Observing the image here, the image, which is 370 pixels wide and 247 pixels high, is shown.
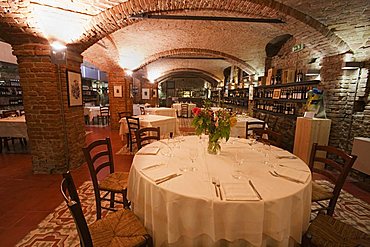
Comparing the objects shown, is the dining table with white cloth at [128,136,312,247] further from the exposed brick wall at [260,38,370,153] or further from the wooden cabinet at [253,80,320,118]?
the wooden cabinet at [253,80,320,118]

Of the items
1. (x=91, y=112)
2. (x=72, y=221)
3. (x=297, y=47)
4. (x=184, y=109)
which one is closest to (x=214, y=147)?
Answer: (x=72, y=221)

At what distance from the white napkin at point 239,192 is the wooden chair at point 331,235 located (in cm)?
49

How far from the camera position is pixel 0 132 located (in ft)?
15.8

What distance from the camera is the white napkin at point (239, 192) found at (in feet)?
4.04

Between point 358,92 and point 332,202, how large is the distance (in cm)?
306

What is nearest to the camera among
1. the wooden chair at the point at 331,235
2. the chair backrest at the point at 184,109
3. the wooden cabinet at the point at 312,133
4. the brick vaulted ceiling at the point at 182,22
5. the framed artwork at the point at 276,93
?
the wooden chair at the point at 331,235

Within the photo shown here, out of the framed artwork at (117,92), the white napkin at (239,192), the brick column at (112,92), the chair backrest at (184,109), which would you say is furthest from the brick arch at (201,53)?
the white napkin at (239,192)

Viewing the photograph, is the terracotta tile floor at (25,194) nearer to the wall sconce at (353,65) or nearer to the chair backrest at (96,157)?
the chair backrest at (96,157)

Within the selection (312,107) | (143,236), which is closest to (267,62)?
(312,107)

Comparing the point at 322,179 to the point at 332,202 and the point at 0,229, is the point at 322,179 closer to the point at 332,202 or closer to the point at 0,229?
the point at 332,202

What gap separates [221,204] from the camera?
1206mm

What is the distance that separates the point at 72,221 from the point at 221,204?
2.12m

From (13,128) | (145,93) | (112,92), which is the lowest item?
(13,128)

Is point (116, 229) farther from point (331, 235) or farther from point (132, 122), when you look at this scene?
point (132, 122)
